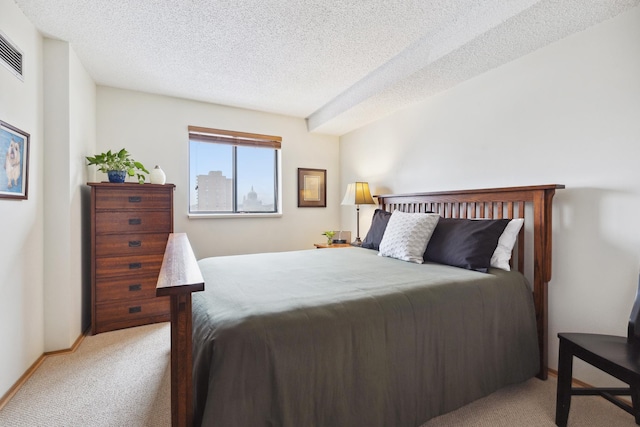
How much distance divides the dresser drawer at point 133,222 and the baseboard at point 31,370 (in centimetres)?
95

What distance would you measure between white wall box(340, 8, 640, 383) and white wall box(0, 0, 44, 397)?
3350 millimetres

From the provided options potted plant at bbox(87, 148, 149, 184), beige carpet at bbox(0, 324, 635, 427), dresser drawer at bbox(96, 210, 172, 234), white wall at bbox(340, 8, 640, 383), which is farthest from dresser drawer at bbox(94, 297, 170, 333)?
white wall at bbox(340, 8, 640, 383)

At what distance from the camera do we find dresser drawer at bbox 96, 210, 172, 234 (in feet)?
8.95

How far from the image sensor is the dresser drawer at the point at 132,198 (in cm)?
273

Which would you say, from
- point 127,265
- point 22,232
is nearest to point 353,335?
point 22,232

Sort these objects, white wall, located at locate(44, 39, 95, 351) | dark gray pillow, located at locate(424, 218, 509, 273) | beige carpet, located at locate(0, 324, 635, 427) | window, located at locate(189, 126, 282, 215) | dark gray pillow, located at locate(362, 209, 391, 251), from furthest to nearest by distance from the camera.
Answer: window, located at locate(189, 126, 282, 215) < dark gray pillow, located at locate(362, 209, 391, 251) < white wall, located at locate(44, 39, 95, 351) < dark gray pillow, located at locate(424, 218, 509, 273) < beige carpet, located at locate(0, 324, 635, 427)

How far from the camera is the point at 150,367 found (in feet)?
6.95

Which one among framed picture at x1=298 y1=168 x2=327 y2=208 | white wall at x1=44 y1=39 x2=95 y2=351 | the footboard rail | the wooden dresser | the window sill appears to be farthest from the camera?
framed picture at x1=298 y1=168 x2=327 y2=208

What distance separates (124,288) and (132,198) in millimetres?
861

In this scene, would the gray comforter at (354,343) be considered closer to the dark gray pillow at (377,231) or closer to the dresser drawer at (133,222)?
the dark gray pillow at (377,231)

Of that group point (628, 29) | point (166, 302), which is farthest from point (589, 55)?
point (166, 302)

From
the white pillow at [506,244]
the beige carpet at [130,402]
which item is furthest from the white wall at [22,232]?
the white pillow at [506,244]

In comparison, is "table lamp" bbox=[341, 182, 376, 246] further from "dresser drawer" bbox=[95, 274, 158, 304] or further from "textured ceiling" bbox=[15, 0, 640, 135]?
"dresser drawer" bbox=[95, 274, 158, 304]

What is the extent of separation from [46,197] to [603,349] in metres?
3.67
